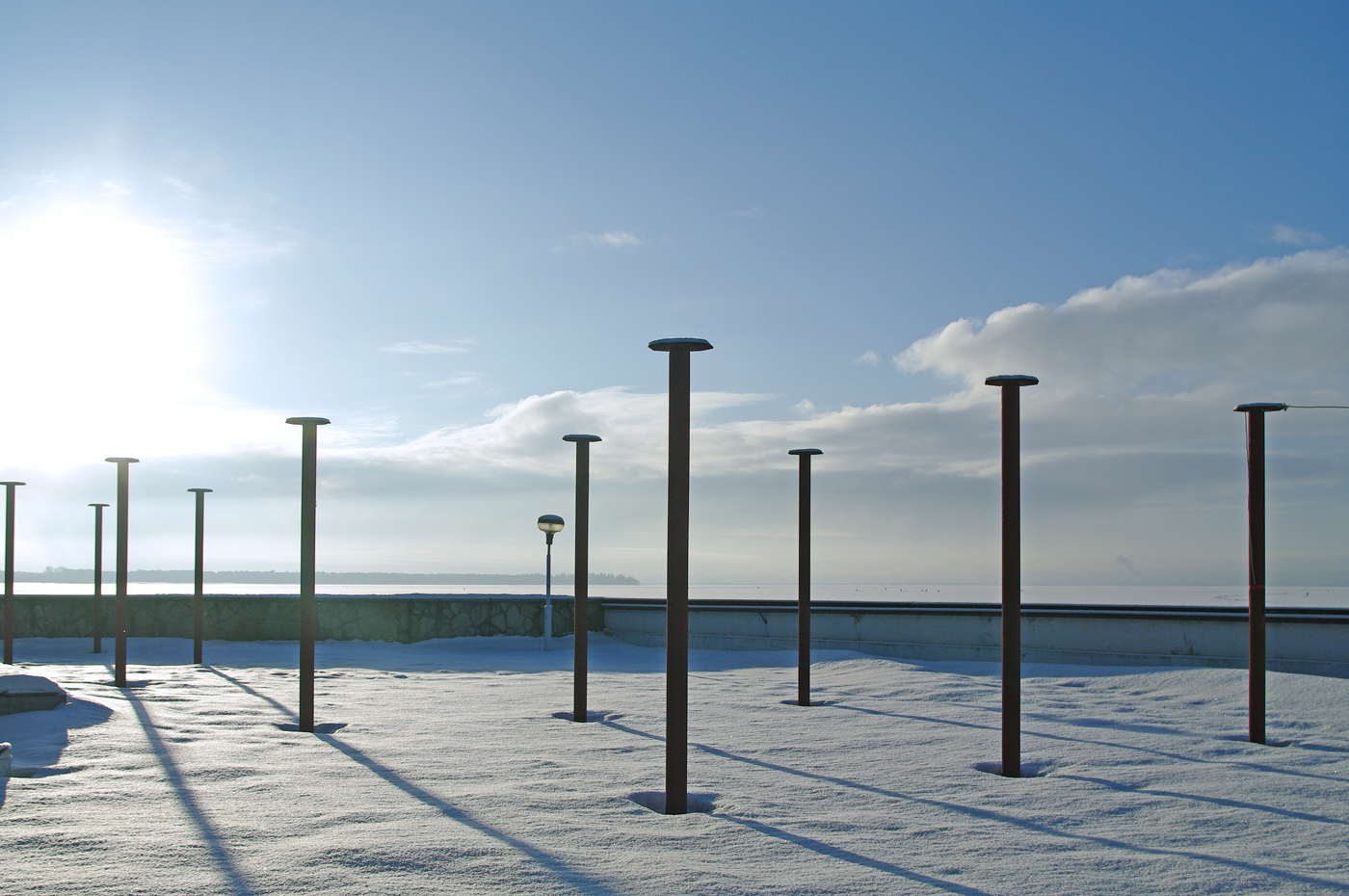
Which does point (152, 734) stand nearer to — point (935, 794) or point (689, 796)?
point (689, 796)

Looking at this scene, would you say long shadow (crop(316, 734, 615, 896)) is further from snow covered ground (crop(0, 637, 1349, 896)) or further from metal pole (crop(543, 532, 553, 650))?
metal pole (crop(543, 532, 553, 650))

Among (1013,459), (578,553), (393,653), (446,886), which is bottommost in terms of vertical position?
(393,653)

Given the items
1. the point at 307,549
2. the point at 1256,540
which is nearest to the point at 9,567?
the point at 307,549

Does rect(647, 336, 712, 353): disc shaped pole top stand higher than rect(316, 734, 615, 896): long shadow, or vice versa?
rect(647, 336, 712, 353): disc shaped pole top

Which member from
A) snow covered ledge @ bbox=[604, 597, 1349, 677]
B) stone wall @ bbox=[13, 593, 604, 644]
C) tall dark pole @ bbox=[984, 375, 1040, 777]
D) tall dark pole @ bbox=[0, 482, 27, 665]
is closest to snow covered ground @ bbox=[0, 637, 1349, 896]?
tall dark pole @ bbox=[984, 375, 1040, 777]

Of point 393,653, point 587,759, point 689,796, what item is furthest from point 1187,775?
point 393,653

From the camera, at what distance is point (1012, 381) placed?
692 cm

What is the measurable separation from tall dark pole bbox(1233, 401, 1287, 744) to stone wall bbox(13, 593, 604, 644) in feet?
41.9

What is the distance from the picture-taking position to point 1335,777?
22.1 feet

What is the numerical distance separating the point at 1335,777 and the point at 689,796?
452 centimetres

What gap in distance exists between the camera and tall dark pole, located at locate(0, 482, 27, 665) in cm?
1452

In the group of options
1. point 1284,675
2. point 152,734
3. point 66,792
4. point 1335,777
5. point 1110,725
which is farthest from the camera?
point 1284,675

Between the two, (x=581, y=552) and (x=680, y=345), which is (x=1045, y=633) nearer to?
(x=581, y=552)

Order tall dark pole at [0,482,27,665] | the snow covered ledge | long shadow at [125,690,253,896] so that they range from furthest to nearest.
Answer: tall dark pole at [0,482,27,665], the snow covered ledge, long shadow at [125,690,253,896]
